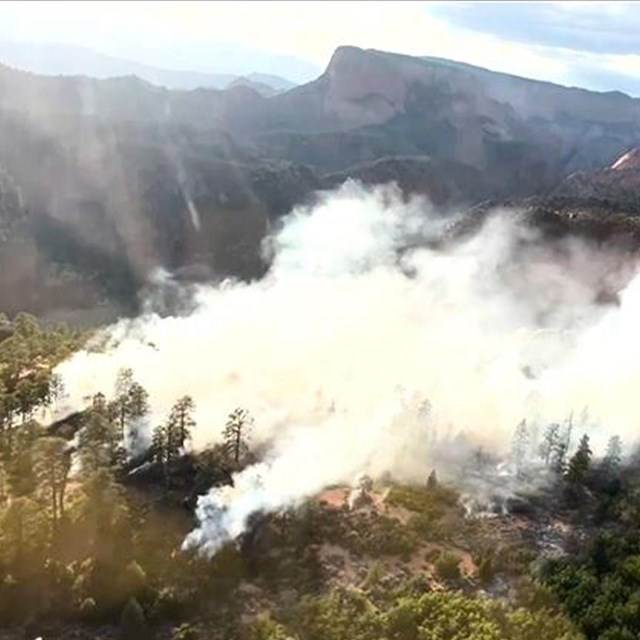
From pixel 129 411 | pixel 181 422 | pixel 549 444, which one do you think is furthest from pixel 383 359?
pixel 129 411

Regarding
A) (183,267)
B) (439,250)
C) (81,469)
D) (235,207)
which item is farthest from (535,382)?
(235,207)

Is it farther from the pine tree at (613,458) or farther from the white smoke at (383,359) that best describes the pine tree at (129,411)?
the pine tree at (613,458)

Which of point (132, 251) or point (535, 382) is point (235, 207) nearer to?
point (132, 251)

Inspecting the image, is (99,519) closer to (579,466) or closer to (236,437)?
(236,437)

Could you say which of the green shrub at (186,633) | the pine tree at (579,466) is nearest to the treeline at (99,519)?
the green shrub at (186,633)

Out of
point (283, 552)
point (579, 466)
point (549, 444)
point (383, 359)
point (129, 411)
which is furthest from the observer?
point (383, 359)

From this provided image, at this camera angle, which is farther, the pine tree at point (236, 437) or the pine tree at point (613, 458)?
the pine tree at point (613, 458)
